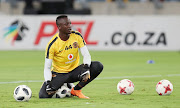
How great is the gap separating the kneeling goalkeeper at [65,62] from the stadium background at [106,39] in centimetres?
83

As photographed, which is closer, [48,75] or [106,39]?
[48,75]

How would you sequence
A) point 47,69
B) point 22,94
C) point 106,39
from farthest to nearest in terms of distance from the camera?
point 106,39 → point 47,69 → point 22,94

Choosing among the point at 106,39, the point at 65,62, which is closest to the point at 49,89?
the point at 65,62

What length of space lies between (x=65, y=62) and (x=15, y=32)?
793 inches

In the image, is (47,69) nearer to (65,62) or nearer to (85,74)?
(65,62)

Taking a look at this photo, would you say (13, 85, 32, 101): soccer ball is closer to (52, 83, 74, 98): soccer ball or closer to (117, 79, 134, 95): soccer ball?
(52, 83, 74, 98): soccer ball

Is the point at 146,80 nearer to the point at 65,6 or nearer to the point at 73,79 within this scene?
the point at 73,79

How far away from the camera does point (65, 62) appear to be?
10.3 meters

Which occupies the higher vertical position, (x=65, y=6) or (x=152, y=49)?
(x=65, y=6)

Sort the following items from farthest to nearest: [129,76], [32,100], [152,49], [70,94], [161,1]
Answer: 1. [161,1]
2. [152,49]
3. [129,76]
4. [70,94]
5. [32,100]

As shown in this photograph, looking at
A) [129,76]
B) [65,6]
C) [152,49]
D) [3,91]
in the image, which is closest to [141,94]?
[3,91]

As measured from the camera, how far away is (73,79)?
10414 millimetres

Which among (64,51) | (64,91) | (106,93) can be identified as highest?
(64,51)

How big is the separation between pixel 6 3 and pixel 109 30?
10.6 meters
